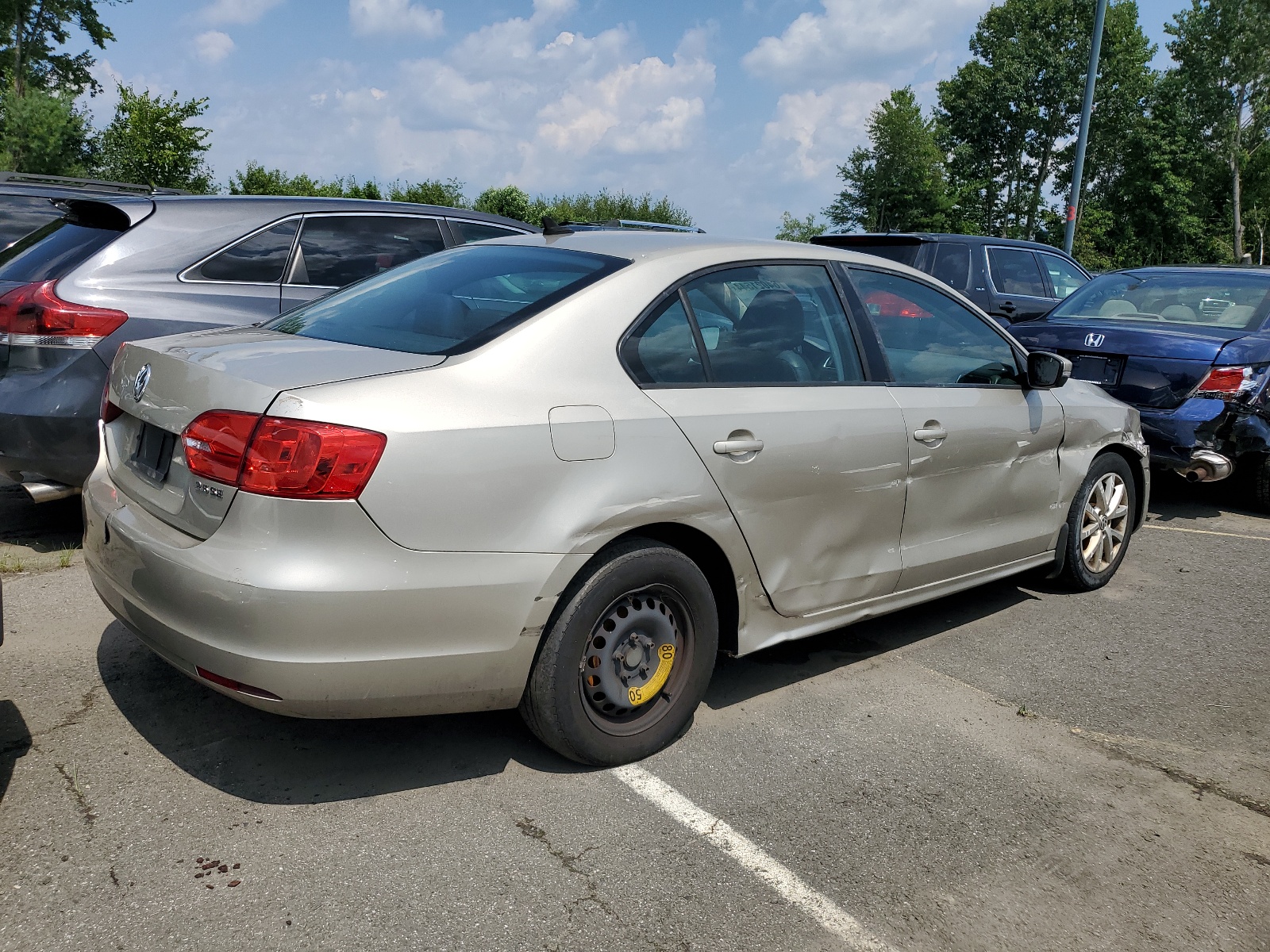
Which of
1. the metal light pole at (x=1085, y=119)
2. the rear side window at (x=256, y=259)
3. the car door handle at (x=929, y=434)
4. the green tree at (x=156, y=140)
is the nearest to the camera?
the car door handle at (x=929, y=434)

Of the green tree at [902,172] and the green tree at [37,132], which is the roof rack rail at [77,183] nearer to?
the green tree at [37,132]

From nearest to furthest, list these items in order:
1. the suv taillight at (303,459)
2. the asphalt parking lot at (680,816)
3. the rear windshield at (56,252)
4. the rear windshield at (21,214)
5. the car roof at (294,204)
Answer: the asphalt parking lot at (680,816), the suv taillight at (303,459), the rear windshield at (56,252), the car roof at (294,204), the rear windshield at (21,214)

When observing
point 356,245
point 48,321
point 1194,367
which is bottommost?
point 48,321

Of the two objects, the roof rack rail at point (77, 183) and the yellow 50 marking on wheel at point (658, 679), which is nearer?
the yellow 50 marking on wheel at point (658, 679)

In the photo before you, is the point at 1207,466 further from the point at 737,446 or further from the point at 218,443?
the point at 218,443

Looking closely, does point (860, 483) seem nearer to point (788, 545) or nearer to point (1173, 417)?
point (788, 545)

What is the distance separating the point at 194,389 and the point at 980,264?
30.1ft

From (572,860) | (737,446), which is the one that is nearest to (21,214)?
(737,446)

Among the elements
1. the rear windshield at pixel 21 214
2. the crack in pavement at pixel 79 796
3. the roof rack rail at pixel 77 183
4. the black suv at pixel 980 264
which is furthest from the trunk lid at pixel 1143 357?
the rear windshield at pixel 21 214

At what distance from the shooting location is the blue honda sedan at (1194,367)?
6543mm

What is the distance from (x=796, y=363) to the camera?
3.76 metres

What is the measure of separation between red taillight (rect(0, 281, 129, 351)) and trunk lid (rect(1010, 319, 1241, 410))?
582 cm

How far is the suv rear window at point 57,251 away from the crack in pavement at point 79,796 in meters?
2.84

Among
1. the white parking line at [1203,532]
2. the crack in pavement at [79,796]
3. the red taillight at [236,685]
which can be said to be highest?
the red taillight at [236,685]
